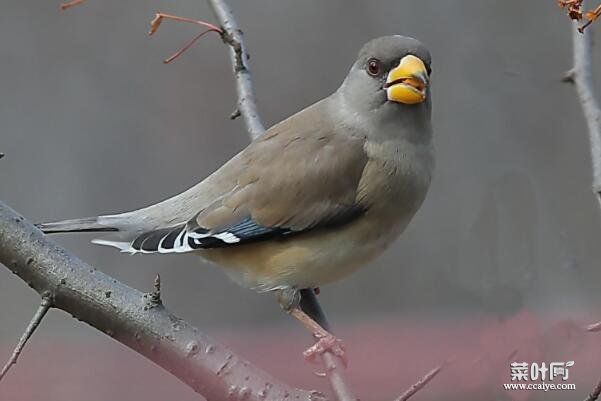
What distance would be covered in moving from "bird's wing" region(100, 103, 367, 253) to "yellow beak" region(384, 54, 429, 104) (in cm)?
14

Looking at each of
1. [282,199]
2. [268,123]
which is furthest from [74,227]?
[268,123]

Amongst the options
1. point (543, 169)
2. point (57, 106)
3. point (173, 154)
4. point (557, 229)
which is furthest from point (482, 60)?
point (57, 106)

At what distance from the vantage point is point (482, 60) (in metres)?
4.52

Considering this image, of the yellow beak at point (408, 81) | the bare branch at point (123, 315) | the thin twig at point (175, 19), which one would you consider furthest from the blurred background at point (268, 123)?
the bare branch at point (123, 315)

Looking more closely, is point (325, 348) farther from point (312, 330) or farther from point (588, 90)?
point (588, 90)

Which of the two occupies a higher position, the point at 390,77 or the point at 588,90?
the point at 390,77

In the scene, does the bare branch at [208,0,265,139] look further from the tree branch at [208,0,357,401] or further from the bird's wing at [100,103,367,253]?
the bird's wing at [100,103,367,253]

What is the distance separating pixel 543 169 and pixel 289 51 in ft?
4.31

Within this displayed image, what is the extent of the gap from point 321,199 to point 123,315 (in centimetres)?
80

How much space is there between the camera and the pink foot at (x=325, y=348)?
2.12m

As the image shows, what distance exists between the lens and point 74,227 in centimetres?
220

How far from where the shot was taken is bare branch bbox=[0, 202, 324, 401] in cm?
151

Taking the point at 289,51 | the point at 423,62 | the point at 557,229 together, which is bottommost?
the point at 423,62

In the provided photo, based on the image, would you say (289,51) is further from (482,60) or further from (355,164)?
(355,164)
